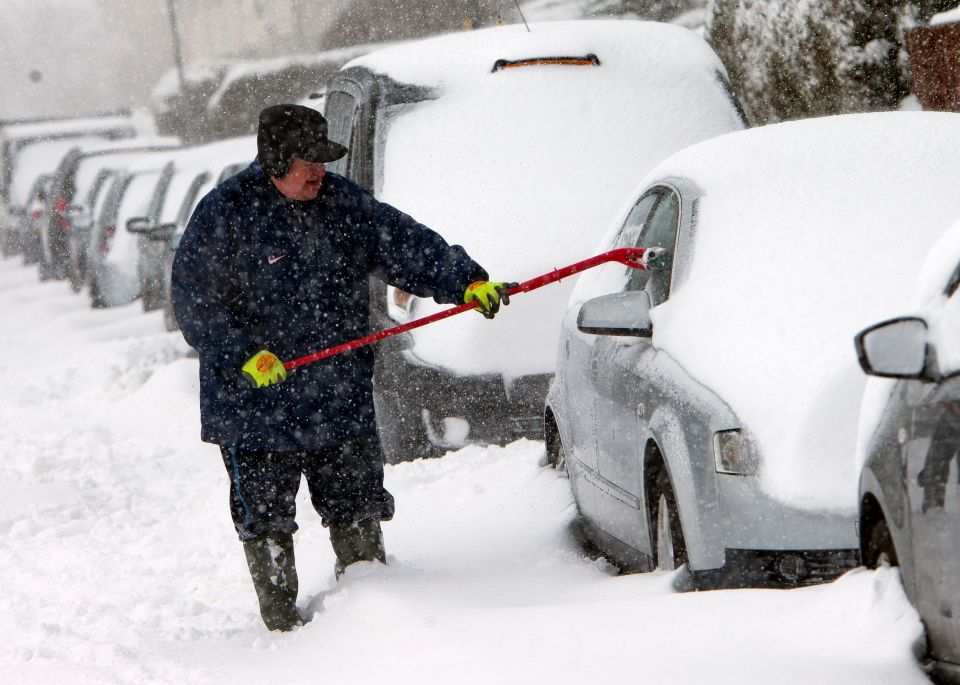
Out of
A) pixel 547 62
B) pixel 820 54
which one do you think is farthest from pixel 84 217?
pixel 547 62

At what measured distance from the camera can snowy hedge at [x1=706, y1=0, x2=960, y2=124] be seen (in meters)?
10.5

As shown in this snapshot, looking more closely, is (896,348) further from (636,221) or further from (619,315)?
(636,221)

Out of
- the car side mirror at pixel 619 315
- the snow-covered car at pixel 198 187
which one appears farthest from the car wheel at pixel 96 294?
the car side mirror at pixel 619 315

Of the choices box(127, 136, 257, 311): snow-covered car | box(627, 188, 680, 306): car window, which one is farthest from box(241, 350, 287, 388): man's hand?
box(127, 136, 257, 311): snow-covered car

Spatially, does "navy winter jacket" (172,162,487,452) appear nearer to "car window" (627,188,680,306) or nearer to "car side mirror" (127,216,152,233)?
"car window" (627,188,680,306)

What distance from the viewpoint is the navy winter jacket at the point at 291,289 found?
5195 millimetres

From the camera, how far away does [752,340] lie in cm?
432

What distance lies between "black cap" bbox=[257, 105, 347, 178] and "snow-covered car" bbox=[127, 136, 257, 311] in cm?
902

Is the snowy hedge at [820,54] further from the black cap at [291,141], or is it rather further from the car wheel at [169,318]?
the black cap at [291,141]

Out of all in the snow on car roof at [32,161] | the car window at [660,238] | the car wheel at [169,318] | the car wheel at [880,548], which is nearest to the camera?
the car wheel at [880,548]

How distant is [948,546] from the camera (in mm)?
2797

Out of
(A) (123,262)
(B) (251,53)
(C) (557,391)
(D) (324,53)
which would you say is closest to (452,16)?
(D) (324,53)

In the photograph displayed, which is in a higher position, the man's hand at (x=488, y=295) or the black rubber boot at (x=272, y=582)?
the man's hand at (x=488, y=295)

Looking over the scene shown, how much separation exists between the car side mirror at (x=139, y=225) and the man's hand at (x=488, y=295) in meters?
9.41
